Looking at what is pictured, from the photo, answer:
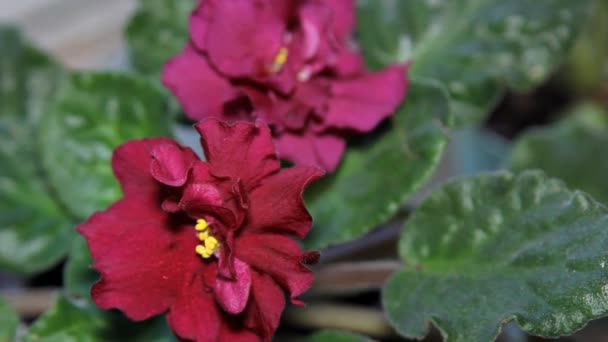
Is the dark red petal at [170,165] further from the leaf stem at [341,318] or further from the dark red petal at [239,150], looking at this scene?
the leaf stem at [341,318]

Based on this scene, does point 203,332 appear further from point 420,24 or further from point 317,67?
point 420,24

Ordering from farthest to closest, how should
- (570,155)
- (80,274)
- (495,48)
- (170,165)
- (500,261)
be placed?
(570,155) → (495,48) → (80,274) → (500,261) → (170,165)

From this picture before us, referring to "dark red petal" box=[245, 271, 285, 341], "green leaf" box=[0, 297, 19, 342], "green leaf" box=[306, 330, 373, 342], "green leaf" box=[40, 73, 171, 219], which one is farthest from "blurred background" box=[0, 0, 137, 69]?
"dark red petal" box=[245, 271, 285, 341]

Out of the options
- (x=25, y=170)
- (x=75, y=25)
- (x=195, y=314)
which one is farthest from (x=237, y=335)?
(x=75, y=25)

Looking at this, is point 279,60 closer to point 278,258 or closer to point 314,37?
point 314,37

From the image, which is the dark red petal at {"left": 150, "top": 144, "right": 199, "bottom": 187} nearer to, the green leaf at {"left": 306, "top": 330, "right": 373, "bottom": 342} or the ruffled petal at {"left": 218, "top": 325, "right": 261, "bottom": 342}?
the ruffled petal at {"left": 218, "top": 325, "right": 261, "bottom": 342}

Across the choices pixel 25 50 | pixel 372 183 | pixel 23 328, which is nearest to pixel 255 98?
pixel 372 183
